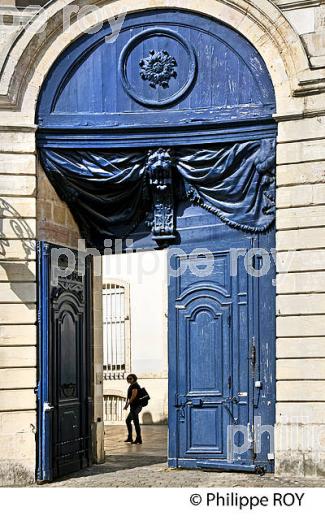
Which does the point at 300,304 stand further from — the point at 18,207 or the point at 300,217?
the point at 18,207

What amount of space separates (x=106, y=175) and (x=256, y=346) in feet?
8.42

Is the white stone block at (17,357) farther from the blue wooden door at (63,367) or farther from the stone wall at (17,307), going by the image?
the blue wooden door at (63,367)

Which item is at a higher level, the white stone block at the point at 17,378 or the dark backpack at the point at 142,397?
the white stone block at the point at 17,378

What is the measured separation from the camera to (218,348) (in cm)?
1192

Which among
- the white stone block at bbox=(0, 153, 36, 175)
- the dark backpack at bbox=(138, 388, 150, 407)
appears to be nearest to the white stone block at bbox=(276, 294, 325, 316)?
the white stone block at bbox=(0, 153, 36, 175)

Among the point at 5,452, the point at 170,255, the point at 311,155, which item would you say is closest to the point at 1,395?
the point at 5,452

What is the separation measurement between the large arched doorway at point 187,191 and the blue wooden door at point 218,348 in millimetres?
13

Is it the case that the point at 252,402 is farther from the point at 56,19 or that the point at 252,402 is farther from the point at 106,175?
the point at 56,19

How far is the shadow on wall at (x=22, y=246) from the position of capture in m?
11.6

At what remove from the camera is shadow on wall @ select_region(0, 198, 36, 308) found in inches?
456

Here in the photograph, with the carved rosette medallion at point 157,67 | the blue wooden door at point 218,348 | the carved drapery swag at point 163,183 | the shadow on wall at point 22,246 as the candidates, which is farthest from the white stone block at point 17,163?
the blue wooden door at point 218,348

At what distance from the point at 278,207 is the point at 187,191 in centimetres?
A: 122

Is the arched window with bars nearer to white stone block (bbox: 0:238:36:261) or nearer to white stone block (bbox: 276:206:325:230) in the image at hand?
white stone block (bbox: 0:238:36:261)
